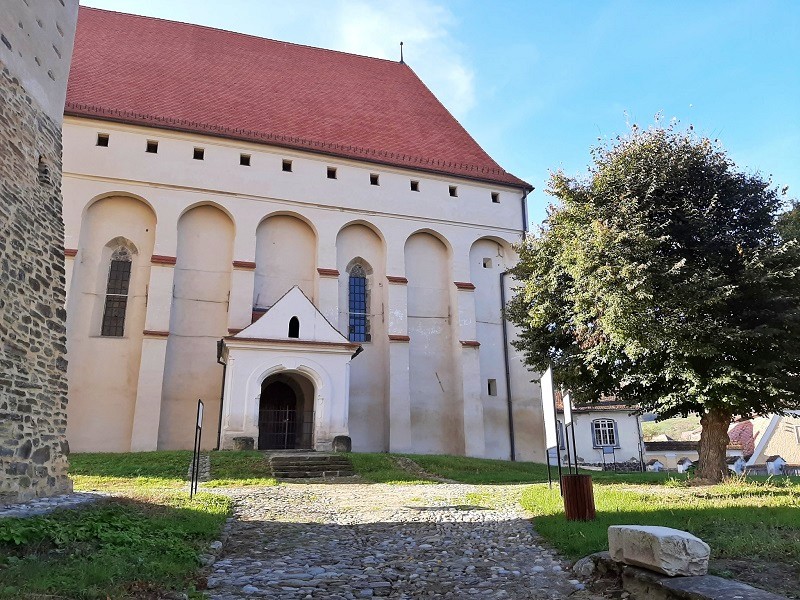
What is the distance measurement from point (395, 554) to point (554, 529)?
195 cm

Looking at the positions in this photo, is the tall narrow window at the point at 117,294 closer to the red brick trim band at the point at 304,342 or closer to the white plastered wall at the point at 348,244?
the white plastered wall at the point at 348,244

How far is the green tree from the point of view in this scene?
34.7 feet

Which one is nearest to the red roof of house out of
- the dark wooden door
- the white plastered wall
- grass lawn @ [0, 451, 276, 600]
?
the white plastered wall

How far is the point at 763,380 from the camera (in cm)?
1052

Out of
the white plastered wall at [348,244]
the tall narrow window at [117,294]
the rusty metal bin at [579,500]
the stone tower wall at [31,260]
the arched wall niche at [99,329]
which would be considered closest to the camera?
the rusty metal bin at [579,500]

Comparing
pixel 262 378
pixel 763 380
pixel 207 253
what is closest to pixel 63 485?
pixel 262 378

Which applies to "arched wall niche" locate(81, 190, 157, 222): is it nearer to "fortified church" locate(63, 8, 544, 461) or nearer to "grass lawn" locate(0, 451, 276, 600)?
"fortified church" locate(63, 8, 544, 461)

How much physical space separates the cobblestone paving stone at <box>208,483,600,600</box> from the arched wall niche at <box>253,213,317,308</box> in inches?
521

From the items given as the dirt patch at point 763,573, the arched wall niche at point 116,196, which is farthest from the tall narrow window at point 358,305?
the dirt patch at point 763,573

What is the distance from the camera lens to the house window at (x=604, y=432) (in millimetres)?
32438

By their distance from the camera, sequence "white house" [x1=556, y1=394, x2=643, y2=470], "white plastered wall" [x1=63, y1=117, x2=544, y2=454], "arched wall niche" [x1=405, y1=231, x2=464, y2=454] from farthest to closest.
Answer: "white house" [x1=556, y1=394, x2=643, y2=470] < "arched wall niche" [x1=405, y1=231, x2=464, y2=454] < "white plastered wall" [x1=63, y1=117, x2=544, y2=454]

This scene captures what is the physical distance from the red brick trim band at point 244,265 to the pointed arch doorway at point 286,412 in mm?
4078

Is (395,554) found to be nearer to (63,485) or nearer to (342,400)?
(63,485)

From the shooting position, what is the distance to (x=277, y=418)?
20.9 metres
